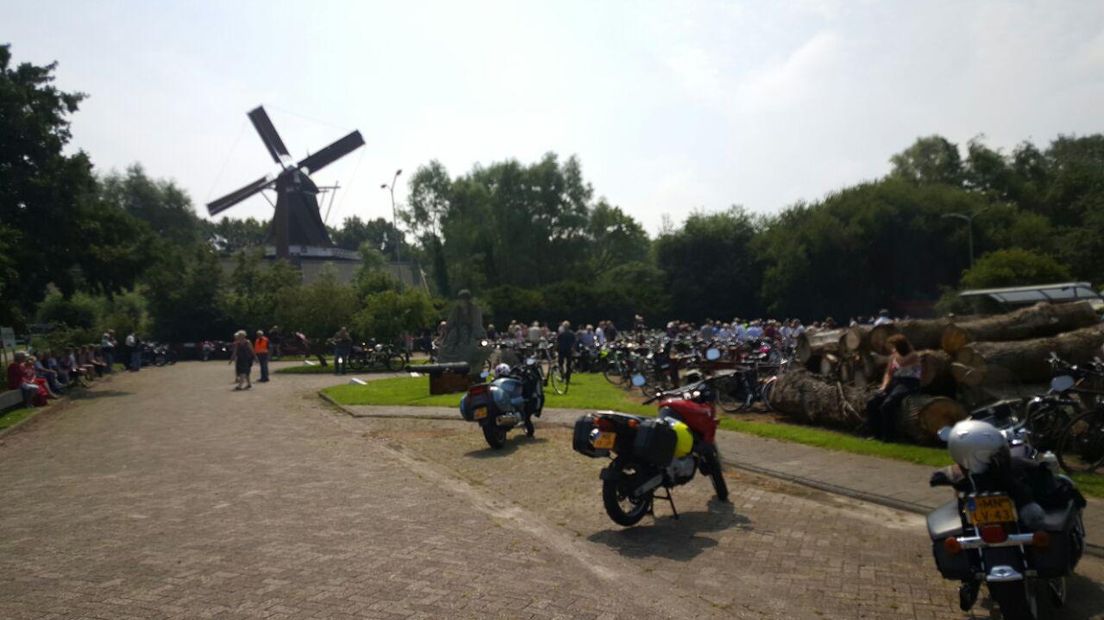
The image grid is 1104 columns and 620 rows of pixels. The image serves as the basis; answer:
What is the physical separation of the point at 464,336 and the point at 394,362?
1359 cm

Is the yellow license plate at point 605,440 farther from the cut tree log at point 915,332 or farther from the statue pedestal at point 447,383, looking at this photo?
the statue pedestal at point 447,383

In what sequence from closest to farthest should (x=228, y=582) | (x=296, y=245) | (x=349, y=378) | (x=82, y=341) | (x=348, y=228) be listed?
(x=228, y=582) < (x=349, y=378) < (x=82, y=341) < (x=296, y=245) < (x=348, y=228)

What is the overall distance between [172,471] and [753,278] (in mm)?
51527

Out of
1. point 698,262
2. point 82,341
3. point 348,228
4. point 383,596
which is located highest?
point 348,228

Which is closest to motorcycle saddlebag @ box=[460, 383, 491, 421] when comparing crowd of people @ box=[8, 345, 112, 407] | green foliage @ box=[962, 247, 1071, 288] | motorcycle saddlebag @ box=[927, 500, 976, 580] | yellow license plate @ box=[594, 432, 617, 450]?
yellow license plate @ box=[594, 432, 617, 450]

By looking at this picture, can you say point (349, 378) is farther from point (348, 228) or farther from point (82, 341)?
point (348, 228)

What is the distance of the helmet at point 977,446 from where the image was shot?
211 inches

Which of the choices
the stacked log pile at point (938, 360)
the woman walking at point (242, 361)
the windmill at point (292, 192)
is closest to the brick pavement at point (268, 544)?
the stacked log pile at point (938, 360)

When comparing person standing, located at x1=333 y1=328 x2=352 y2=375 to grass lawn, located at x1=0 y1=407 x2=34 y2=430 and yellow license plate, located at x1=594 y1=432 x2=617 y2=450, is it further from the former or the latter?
yellow license plate, located at x1=594 y1=432 x2=617 y2=450

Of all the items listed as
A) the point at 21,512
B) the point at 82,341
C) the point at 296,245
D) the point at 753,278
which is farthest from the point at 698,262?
the point at 21,512

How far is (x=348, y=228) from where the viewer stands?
141500mm

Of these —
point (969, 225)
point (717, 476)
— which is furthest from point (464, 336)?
point (969, 225)

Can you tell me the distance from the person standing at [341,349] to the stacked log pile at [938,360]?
68.2 feet

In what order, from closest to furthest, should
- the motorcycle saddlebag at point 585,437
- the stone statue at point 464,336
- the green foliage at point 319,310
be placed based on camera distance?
the motorcycle saddlebag at point 585,437, the stone statue at point 464,336, the green foliage at point 319,310
